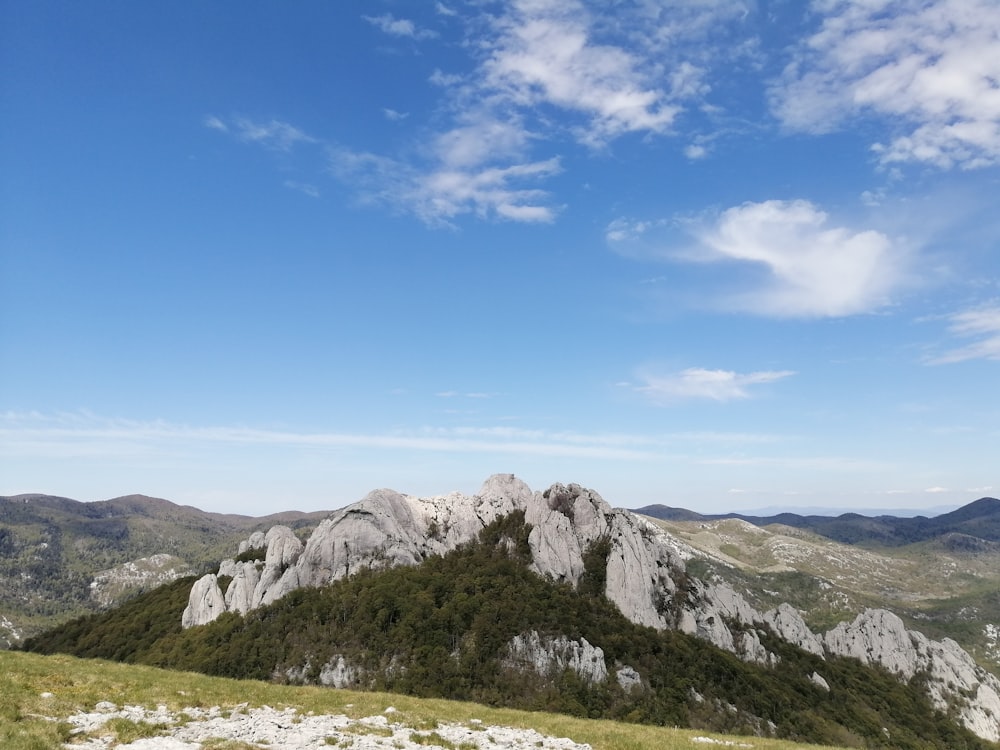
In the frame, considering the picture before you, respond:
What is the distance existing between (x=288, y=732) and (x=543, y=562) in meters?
102

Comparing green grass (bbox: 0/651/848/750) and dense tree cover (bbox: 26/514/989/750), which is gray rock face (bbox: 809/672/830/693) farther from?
green grass (bbox: 0/651/848/750)

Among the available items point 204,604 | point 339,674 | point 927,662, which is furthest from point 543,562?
point 927,662

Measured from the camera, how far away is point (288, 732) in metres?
23.8

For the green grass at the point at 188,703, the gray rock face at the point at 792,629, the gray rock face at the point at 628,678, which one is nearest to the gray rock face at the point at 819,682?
the gray rock face at the point at 792,629

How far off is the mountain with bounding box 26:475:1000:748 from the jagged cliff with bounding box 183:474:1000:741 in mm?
427

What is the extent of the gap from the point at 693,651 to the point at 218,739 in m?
104

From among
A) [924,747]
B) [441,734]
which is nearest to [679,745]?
[441,734]

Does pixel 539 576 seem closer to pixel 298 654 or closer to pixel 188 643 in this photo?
pixel 298 654

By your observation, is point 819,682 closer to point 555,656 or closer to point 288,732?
point 555,656

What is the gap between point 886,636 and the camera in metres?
169

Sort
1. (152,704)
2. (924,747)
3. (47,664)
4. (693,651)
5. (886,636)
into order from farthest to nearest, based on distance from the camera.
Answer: (886,636) < (924,747) < (693,651) < (47,664) < (152,704)

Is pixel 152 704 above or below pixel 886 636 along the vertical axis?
above

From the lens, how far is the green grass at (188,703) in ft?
68.6

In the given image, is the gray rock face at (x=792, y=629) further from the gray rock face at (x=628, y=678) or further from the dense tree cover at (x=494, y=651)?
the gray rock face at (x=628, y=678)
